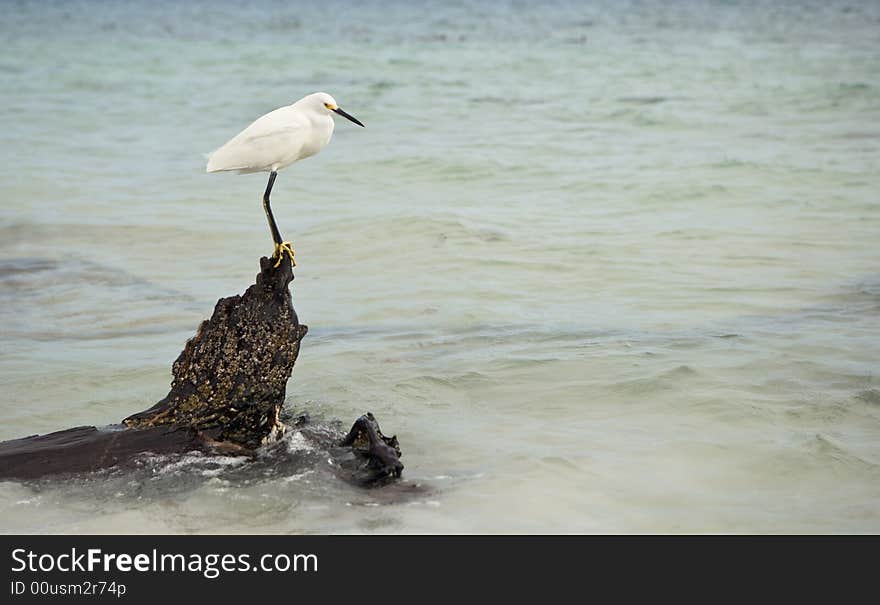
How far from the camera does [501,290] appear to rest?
351 inches

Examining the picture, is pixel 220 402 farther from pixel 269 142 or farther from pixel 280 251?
pixel 269 142

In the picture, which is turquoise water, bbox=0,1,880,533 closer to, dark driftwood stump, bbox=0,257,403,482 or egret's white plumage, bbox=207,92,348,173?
dark driftwood stump, bbox=0,257,403,482

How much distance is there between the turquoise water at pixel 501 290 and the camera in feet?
16.8

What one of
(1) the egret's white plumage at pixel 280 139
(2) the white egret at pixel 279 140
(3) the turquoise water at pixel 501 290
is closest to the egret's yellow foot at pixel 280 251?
(2) the white egret at pixel 279 140

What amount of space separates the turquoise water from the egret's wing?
1.43 meters

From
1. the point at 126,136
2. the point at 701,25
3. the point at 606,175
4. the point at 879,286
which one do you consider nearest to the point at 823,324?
the point at 879,286

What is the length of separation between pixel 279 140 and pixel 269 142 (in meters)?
0.05

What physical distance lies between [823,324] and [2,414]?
5204 millimetres

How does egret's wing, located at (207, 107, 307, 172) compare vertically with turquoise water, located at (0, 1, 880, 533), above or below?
above

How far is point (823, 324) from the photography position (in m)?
7.79

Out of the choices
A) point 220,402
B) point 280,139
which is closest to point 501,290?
point 280,139

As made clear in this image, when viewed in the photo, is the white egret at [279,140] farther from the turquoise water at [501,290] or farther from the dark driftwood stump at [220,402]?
the turquoise water at [501,290]

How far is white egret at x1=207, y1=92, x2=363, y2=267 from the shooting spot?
17.1 feet

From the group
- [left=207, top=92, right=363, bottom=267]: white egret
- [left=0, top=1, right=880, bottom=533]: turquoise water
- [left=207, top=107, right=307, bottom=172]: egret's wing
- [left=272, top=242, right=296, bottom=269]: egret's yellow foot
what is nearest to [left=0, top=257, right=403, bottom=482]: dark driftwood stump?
[left=272, top=242, right=296, bottom=269]: egret's yellow foot
